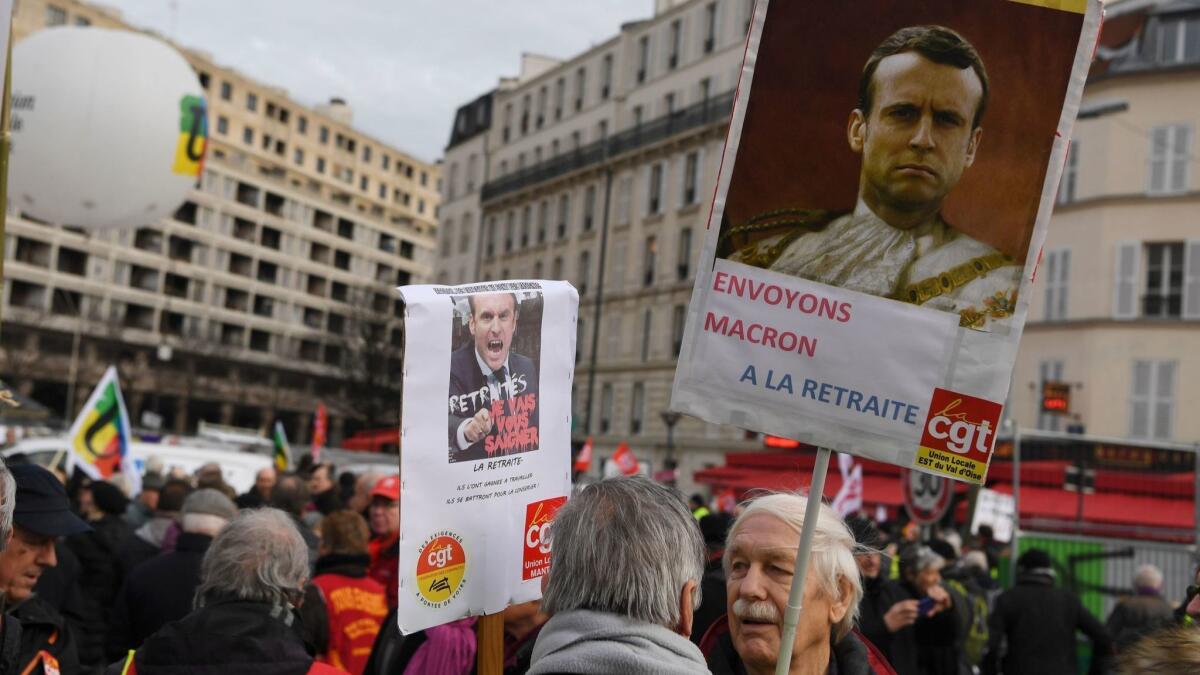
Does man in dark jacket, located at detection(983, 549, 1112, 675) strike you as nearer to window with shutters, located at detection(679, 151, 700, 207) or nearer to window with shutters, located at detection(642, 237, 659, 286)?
window with shutters, located at detection(679, 151, 700, 207)

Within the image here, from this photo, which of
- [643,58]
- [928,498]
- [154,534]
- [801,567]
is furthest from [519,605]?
[643,58]

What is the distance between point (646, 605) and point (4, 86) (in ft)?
7.80

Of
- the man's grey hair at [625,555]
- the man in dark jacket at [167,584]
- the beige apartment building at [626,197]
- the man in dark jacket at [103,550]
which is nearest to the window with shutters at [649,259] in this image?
the beige apartment building at [626,197]

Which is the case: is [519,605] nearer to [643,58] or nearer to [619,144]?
[619,144]

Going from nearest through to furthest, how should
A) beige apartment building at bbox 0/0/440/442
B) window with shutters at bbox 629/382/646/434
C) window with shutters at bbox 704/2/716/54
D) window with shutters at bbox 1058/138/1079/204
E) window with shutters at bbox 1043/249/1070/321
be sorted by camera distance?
window with shutters at bbox 1058/138/1079/204 < window with shutters at bbox 1043/249/1070/321 < window with shutters at bbox 704/2/716/54 < window with shutters at bbox 629/382/646/434 < beige apartment building at bbox 0/0/440/442

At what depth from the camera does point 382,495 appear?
7812 millimetres

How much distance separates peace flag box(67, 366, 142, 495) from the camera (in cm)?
1357

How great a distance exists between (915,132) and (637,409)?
51193 millimetres

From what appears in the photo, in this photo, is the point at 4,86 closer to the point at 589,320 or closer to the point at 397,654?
the point at 397,654

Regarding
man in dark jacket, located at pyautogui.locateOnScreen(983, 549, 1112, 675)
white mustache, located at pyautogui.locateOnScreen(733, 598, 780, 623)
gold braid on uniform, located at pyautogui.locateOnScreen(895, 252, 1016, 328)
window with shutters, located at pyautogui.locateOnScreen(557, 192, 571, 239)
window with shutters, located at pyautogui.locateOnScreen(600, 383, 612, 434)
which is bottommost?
man in dark jacket, located at pyautogui.locateOnScreen(983, 549, 1112, 675)

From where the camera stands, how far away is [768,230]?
319 cm

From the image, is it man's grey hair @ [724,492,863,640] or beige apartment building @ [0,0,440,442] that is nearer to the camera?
man's grey hair @ [724,492,863,640]

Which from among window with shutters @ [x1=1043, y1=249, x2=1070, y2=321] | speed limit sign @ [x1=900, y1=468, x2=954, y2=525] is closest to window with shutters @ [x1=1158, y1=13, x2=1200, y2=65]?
window with shutters @ [x1=1043, y1=249, x2=1070, y2=321]

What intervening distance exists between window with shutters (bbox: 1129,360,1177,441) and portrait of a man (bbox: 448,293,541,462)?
108 feet
